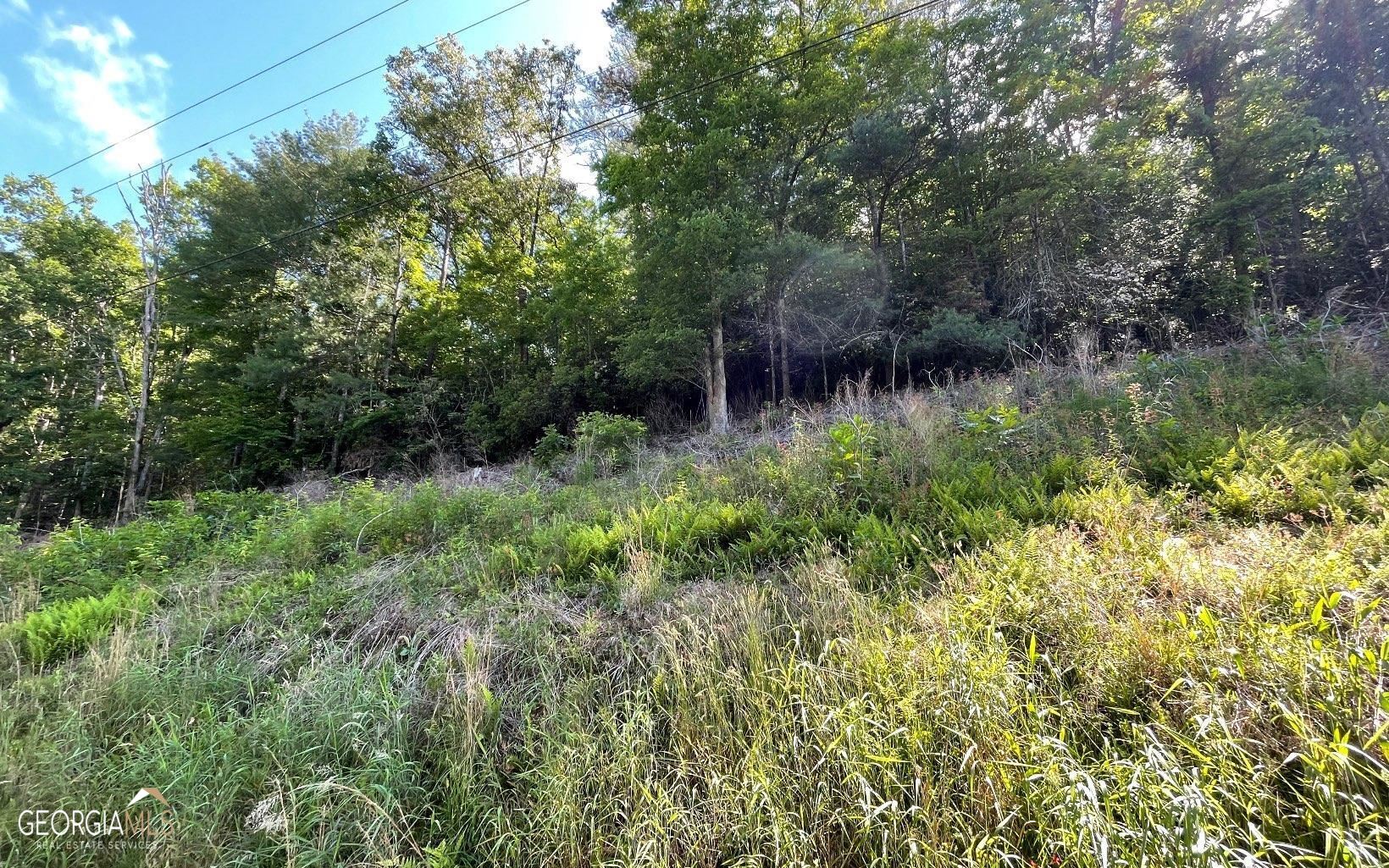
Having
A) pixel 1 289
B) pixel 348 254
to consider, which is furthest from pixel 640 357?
pixel 1 289

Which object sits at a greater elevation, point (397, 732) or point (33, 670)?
point (33, 670)

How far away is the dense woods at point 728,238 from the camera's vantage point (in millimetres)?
8586

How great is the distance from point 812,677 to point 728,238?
26.0 feet

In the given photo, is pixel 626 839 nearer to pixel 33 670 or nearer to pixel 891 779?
pixel 891 779

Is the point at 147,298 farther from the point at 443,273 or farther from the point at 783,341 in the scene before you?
the point at 783,341

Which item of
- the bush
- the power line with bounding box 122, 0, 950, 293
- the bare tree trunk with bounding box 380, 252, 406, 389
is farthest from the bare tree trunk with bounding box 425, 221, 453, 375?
the bush

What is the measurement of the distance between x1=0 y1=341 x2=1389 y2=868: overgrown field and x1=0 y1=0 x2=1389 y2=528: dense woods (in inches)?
224

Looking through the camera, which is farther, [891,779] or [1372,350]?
[1372,350]

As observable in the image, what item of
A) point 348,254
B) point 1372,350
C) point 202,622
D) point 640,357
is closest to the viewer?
point 202,622

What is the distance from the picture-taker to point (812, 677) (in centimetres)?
198

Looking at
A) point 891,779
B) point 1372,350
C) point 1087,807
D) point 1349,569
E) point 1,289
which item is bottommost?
point 891,779

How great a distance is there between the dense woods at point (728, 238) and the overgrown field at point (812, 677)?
5.70 m

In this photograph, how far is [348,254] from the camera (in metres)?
14.0

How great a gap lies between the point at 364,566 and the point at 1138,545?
5622 mm
